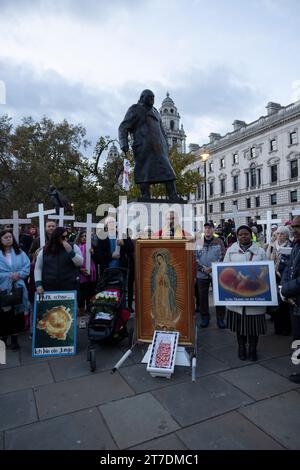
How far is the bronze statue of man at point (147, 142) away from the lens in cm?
552

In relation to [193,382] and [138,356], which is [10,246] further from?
[193,382]

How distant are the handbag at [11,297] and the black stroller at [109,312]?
1134 mm

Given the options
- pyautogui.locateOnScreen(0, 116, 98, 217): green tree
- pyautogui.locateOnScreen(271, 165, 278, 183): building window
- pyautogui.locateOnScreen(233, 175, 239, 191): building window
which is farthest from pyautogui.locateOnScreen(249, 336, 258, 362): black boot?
pyautogui.locateOnScreen(233, 175, 239, 191): building window

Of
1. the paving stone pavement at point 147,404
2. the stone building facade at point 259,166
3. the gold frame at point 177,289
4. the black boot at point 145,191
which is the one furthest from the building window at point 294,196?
the gold frame at point 177,289

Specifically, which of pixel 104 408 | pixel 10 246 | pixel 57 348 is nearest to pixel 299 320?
pixel 104 408

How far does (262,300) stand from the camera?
379 cm

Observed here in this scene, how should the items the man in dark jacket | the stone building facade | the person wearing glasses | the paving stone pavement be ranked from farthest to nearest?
the stone building facade, the person wearing glasses, the man in dark jacket, the paving stone pavement

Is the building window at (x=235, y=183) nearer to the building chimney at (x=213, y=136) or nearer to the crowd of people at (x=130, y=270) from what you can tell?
the building chimney at (x=213, y=136)

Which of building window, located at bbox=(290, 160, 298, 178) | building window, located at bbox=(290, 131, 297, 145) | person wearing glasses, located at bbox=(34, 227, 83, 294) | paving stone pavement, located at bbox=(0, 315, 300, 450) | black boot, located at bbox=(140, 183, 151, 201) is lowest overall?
paving stone pavement, located at bbox=(0, 315, 300, 450)

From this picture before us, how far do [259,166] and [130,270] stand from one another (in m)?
50.8

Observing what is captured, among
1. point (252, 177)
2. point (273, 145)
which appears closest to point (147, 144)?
point (273, 145)

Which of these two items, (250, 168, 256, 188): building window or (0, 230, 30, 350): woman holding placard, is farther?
(250, 168, 256, 188): building window

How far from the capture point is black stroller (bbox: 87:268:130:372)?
4.19m

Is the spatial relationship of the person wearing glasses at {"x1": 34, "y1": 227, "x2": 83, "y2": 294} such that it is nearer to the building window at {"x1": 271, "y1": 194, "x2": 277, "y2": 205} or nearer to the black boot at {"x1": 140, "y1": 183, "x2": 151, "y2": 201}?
the black boot at {"x1": 140, "y1": 183, "x2": 151, "y2": 201}
